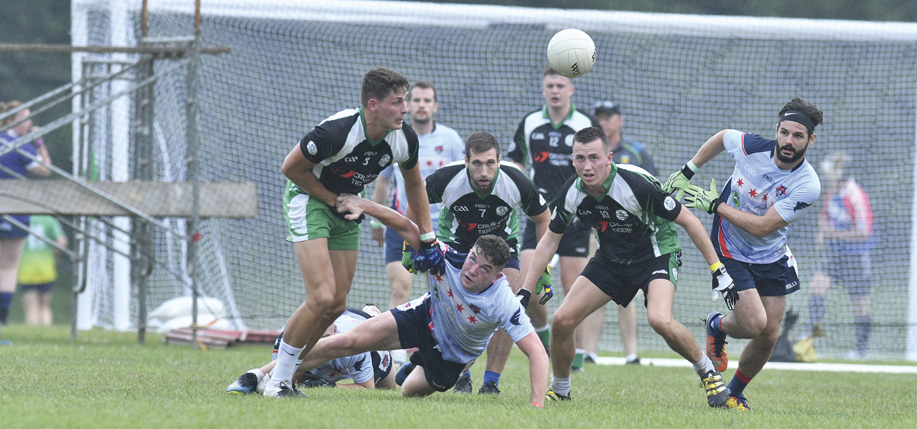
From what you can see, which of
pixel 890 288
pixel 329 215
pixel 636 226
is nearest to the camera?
pixel 329 215

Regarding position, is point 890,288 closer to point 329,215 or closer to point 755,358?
point 755,358

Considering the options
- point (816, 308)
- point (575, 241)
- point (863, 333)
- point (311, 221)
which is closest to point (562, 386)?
point (311, 221)

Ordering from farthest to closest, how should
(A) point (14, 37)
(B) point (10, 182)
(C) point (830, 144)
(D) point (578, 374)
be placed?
(A) point (14, 37), (C) point (830, 144), (B) point (10, 182), (D) point (578, 374)

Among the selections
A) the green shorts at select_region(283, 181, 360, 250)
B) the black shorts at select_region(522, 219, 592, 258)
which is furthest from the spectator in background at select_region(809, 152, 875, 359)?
the green shorts at select_region(283, 181, 360, 250)

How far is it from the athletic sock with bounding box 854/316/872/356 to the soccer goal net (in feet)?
0.29

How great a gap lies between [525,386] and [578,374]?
129 cm

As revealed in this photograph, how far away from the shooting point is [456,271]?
583 centimetres

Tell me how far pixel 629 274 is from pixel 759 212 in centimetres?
104

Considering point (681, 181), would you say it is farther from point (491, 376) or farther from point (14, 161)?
point (14, 161)

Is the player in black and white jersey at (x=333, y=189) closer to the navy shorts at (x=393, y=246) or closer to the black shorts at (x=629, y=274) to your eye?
the black shorts at (x=629, y=274)

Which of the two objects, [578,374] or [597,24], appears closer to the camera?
[578,374]

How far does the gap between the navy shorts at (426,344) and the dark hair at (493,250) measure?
70 centimetres

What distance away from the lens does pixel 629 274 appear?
20.2 feet

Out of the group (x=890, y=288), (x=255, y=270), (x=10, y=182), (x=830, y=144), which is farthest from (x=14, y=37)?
(x=890, y=288)
